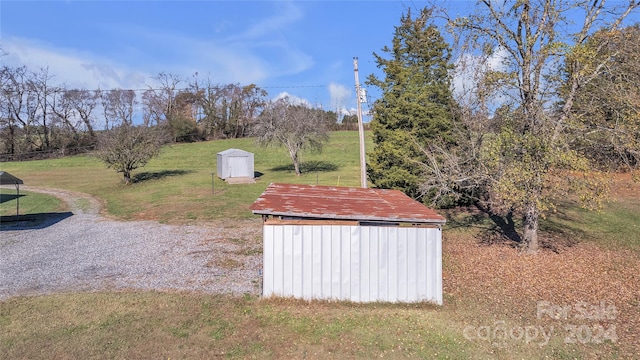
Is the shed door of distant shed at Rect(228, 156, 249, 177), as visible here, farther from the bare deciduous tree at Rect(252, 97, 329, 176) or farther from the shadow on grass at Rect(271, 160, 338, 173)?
the shadow on grass at Rect(271, 160, 338, 173)

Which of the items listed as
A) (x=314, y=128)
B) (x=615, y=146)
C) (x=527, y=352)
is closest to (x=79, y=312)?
(x=527, y=352)

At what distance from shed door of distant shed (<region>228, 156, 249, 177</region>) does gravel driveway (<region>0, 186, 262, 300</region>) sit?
1311cm

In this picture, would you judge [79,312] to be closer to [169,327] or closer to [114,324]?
[114,324]

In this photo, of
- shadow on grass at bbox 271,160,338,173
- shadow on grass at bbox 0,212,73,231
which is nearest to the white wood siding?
shadow on grass at bbox 0,212,73,231

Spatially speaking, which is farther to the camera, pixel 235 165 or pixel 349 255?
pixel 235 165

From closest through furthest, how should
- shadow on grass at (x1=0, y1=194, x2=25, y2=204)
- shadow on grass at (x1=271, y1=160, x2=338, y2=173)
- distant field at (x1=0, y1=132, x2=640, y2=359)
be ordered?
distant field at (x1=0, y1=132, x2=640, y2=359) → shadow on grass at (x1=0, y1=194, x2=25, y2=204) → shadow on grass at (x1=271, y1=160, x2=338, y2=173)

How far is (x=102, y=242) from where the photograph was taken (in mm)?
14297

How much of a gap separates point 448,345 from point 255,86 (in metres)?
68.9

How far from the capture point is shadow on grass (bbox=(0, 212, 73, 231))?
55.9ft

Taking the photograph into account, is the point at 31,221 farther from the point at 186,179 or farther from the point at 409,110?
the point at 409,110

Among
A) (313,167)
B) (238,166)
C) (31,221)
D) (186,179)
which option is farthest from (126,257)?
(313,167)

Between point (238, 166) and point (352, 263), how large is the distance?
77.1 ft

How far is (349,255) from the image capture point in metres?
8.81

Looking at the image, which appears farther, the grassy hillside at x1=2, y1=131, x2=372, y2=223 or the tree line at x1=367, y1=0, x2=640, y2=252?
the grassy hillside at x1=2, y1=131, x2=372, y2=223
